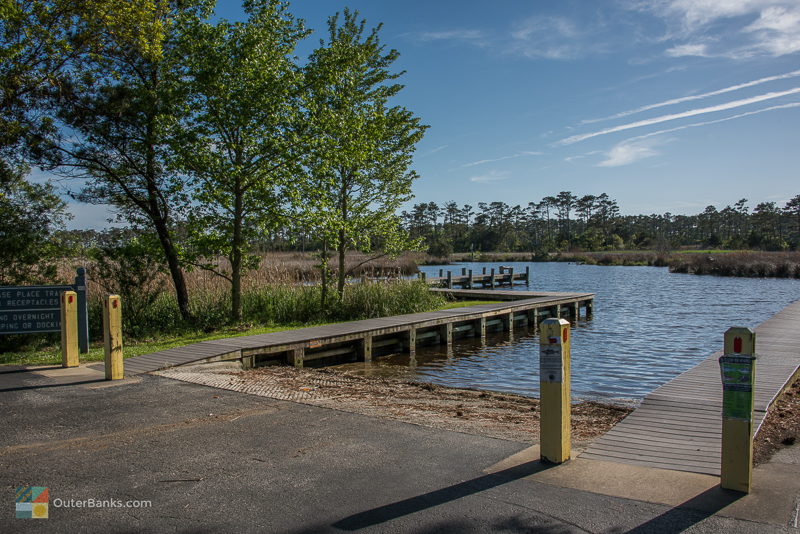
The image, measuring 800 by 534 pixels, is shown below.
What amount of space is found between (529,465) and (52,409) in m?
5.21

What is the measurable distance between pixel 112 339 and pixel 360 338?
255 inches

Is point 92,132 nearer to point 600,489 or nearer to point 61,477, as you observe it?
point 61,477

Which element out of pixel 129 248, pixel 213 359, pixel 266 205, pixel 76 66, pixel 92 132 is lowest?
pixel 213 359

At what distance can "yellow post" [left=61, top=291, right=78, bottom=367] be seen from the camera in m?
9.09

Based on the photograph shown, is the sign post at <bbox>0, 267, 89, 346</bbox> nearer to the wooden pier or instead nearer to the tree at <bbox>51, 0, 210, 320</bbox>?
the tree at <bbox>51, 0, 210, 320</bbox>

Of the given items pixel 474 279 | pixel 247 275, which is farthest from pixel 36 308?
pixel 474 279

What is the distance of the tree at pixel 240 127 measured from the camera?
41.5ft

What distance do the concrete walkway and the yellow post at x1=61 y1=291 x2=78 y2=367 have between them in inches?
111

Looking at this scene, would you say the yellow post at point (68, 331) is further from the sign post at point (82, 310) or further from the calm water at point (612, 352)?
the calm water at point (612, 352)

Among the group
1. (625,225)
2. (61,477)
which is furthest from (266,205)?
(625,225)

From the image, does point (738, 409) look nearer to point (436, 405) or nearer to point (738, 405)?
point (738, 405)

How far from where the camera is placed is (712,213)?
122m

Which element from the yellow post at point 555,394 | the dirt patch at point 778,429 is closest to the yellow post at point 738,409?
the dirt patch at point 778,429

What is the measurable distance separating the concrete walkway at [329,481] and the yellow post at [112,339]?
166 cm
